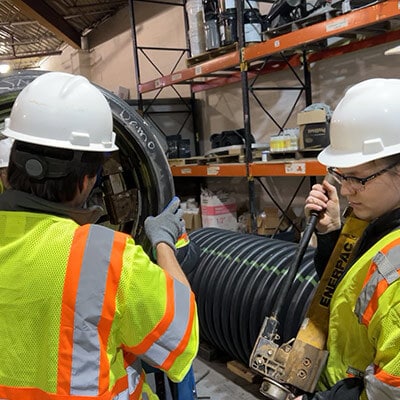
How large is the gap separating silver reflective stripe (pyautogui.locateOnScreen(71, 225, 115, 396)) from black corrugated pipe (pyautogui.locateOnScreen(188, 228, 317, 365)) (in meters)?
1.59

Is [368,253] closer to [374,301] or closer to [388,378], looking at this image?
[374,301]

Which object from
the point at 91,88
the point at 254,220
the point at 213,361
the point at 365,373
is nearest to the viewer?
the point at 365,373

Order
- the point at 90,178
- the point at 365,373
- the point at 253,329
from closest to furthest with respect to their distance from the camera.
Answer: the point at 365,373 → the point at 90,178 → the point at 253,329

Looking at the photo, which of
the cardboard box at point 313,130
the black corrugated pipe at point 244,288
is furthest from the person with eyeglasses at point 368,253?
the cardboard box at point 313,130

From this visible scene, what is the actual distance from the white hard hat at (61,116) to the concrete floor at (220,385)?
224 cm

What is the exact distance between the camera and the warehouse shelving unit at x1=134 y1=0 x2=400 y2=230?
308 cm

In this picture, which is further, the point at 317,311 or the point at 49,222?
the point at 317,311

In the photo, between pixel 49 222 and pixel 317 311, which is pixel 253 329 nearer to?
pixel 317 311

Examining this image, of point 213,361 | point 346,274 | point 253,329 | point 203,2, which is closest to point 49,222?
point 346,274

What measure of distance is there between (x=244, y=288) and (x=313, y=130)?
55.3 inches

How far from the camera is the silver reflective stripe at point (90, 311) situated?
1.15m

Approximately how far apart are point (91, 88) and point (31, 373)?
835mm

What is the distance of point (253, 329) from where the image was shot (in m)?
2.89

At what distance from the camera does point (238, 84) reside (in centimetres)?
593
